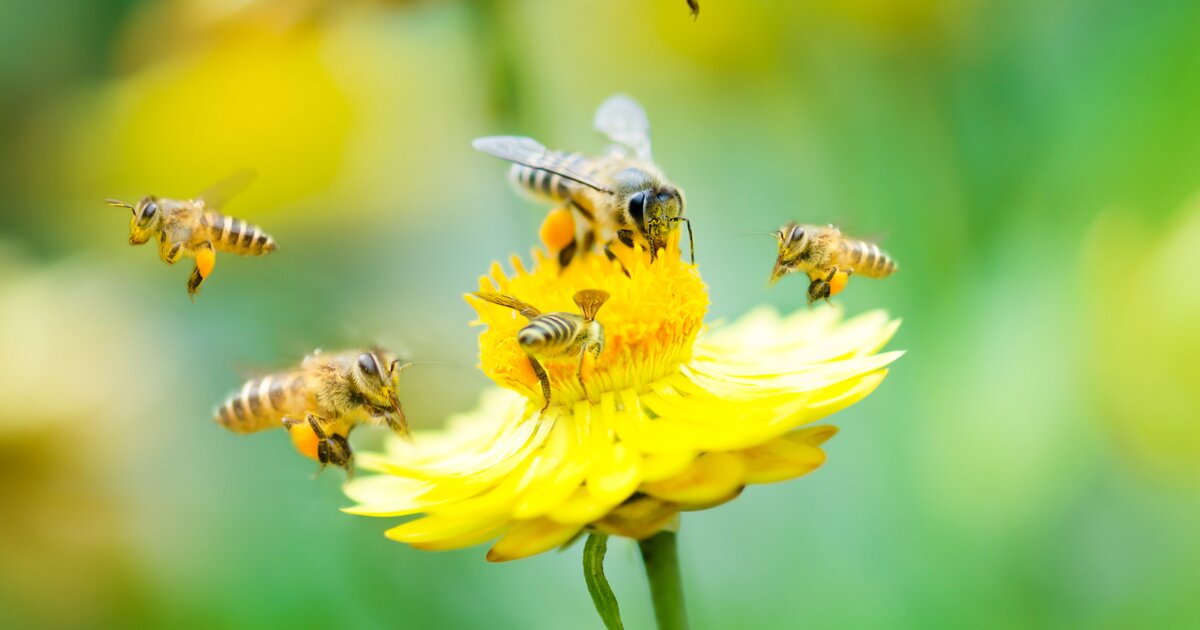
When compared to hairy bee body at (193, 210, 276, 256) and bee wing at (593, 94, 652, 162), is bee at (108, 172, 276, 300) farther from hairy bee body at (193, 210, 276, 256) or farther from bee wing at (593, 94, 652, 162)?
bee wing at (593, 94, 652, 162)

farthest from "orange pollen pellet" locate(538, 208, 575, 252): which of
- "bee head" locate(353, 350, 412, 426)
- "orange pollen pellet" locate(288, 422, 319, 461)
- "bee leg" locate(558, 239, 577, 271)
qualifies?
"orange pollen pellet" locate(288, 422, 319, 461)

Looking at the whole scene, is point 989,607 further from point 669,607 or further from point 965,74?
point 965,74

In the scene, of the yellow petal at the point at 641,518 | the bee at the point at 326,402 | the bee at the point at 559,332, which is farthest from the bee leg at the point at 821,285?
the bee at the point at 326,402

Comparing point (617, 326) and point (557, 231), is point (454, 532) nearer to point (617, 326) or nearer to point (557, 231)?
point (617, 326)

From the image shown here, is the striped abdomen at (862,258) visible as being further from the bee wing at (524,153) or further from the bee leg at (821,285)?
the bee wing at (524,153)

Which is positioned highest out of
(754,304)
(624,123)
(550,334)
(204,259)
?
(624,123)

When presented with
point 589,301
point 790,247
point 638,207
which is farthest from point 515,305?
point 790,247
